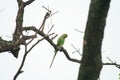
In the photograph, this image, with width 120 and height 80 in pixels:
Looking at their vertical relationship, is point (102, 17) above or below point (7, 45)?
above

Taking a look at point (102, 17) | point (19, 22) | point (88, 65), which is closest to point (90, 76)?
point (88, 65)

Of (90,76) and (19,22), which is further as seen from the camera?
(19,22)

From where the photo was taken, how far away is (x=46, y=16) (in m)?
3.87

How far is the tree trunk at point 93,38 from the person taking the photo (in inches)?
82.3

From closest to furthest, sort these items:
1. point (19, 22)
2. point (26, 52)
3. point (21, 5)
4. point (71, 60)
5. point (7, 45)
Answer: point (26, 52) < point (7, 45) < point (19, 22) < point (21, 5) < point (71, 60)

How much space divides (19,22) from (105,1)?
7.70 feet

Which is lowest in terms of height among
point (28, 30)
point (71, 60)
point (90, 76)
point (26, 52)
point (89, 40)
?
point (71, 60)

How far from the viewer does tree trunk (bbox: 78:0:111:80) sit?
2090 mm

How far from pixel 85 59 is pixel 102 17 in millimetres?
395

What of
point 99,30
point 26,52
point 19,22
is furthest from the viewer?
point 19,22

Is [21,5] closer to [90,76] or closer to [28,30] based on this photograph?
[28,30]

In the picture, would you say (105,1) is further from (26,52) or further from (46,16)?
(46,16)

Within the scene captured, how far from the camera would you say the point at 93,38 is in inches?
82.4

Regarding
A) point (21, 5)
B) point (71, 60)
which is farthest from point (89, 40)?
point (71, 60)
